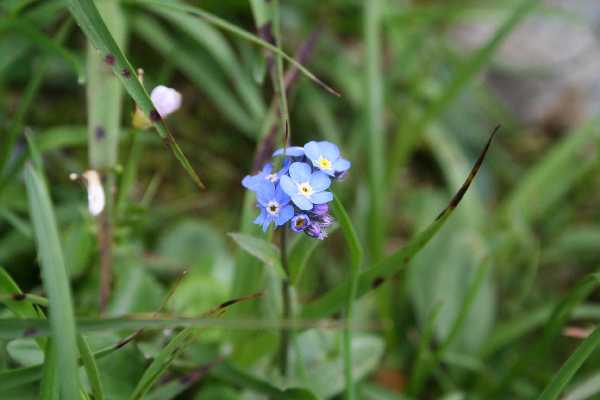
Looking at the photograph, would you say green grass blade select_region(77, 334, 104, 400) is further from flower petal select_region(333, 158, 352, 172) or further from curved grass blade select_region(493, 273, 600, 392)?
curved grass blade select_region(493, 273, 600, 392)

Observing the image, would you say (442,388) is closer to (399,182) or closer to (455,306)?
(455,306)

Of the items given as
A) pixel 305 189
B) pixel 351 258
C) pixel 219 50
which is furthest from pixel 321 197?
pixel 219 50

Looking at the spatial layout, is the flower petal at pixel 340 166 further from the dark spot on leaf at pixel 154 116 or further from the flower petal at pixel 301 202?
the dark spot on leaf at pixel 154 116

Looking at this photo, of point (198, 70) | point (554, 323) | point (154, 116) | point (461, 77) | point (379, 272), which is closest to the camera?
point (154, 116)

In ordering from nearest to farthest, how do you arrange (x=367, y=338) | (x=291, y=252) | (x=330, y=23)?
(x=291, y=252) → (x=367, y=338) → (x=330, y=23)

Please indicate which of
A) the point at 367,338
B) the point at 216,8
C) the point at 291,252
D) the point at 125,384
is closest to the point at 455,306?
the point at 367,338

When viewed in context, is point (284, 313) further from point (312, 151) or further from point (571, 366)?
point (571, 366)

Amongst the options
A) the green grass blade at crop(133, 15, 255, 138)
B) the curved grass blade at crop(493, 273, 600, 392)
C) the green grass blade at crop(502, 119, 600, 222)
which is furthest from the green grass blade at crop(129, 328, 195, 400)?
the green grass blade at crop(502, 119, 600, 222)
